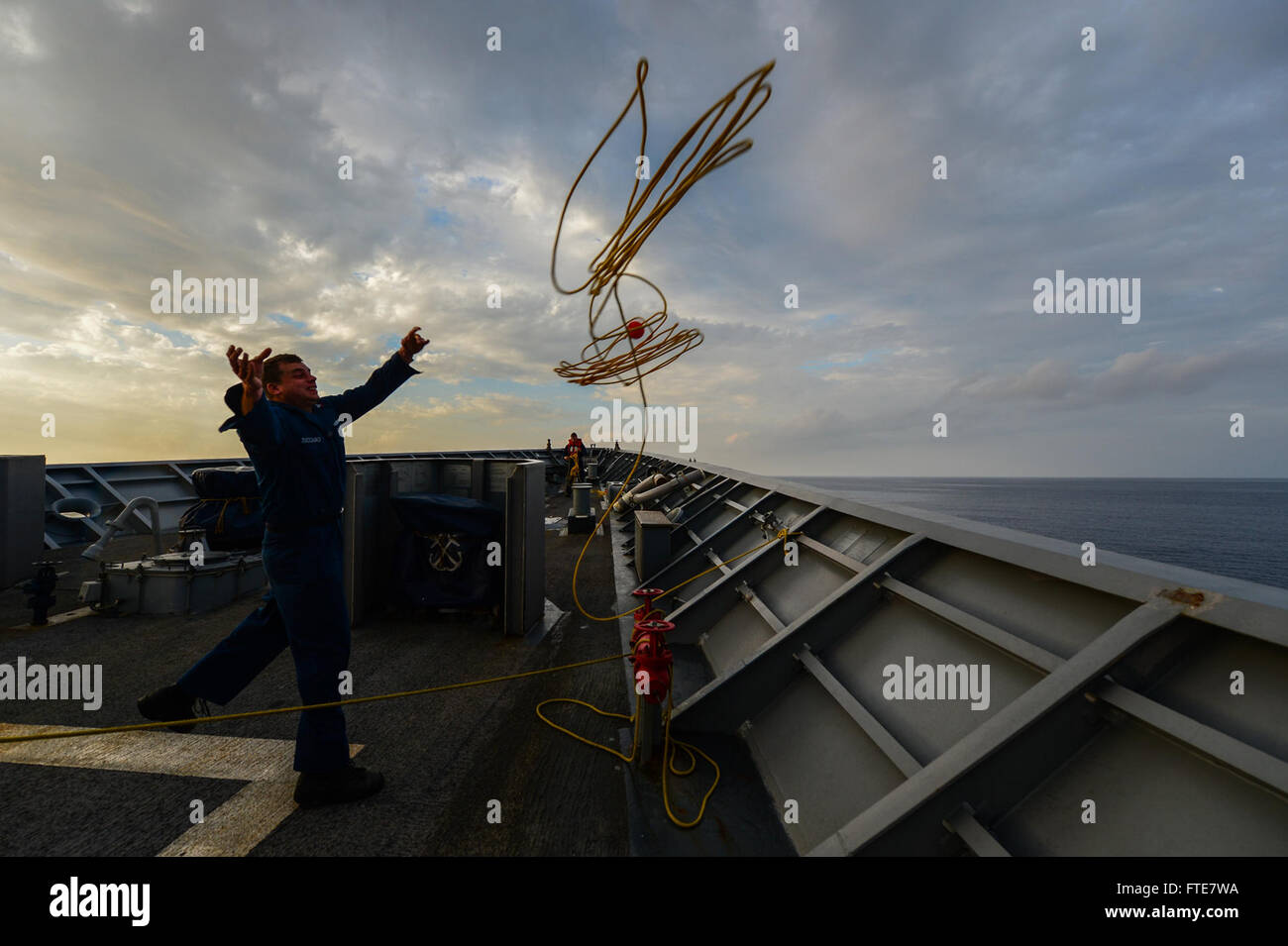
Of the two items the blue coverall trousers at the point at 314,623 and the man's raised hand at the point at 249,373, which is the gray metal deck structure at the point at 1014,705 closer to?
the blue coverall trousers at the point at 314,623

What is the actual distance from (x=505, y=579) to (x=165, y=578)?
334cm

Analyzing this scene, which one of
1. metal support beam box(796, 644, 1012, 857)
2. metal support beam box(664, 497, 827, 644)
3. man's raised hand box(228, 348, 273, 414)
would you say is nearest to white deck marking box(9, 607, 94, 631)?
man's raised hand box(228, 348, 273, 414)

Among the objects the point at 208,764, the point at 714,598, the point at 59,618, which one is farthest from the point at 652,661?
the point at 59,618

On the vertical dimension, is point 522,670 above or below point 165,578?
below

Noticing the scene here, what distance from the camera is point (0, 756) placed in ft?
8.57

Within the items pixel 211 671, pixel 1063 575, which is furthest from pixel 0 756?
pixel 1063 575

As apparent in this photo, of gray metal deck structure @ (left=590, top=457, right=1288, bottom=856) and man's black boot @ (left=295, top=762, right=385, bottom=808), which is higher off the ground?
gray metal deck structure @ (left=590, top=457, right=1288, bottom=856)

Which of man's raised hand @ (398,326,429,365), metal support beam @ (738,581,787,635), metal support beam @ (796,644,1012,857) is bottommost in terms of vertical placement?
metal support beam @ (796,644,1012,857)

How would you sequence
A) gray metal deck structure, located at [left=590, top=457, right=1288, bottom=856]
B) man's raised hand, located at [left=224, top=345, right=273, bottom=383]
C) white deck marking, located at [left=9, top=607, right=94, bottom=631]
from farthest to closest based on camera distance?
white deck marking, located at [left=9, top=607, right=94, bottom=631], man's raised hand, located at [left=224, top=345, right=273, bottom=383], gray metal deck structure, located at [left=590, top=457, right=1288, bottom=856]

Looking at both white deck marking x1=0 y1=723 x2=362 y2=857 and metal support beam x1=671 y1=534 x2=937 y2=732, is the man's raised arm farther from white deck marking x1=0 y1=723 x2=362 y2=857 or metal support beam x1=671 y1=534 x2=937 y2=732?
metal support beam x1=671 y1=534 x2=937 y2=732

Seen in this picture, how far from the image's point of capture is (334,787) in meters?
2.30

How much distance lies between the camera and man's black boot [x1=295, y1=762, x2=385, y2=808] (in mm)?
2275

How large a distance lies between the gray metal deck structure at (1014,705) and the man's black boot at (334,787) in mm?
1522
